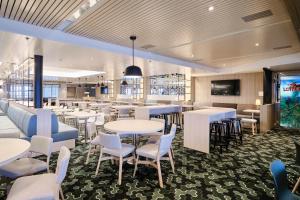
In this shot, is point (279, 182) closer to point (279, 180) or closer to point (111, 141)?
point (279, 180)

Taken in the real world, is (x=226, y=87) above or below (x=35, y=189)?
above

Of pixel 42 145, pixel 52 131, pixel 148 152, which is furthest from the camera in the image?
pixel 52 131

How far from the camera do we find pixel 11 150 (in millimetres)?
1969

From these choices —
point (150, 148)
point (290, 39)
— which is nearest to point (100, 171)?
point (150, 148)

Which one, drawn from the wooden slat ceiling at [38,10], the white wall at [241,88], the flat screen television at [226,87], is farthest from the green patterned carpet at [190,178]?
the flat screen television at [226,87]

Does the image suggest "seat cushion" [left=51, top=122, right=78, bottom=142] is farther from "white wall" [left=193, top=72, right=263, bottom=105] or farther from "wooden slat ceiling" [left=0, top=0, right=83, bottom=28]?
"white wall" [left=193, top=72, right=263, bottom=105]

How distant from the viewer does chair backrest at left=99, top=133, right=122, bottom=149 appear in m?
2.77

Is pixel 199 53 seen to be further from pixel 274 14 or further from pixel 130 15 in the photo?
pixel 130 15

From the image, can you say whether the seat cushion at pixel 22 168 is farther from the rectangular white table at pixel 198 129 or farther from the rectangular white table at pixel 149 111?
the rectangular white table at pixel 149 111

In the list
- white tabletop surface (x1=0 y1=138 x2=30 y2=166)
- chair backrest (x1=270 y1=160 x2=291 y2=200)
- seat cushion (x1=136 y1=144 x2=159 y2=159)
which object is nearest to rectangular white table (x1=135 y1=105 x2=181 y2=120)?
seat cushion (x1=136 y1=144 x2=159 y2=159)

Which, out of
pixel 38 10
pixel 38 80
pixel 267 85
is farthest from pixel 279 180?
pixel 267 85

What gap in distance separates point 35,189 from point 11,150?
0.56m

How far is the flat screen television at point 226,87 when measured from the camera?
9055mm

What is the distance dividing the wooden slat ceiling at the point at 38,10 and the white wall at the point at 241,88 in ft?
26.0
